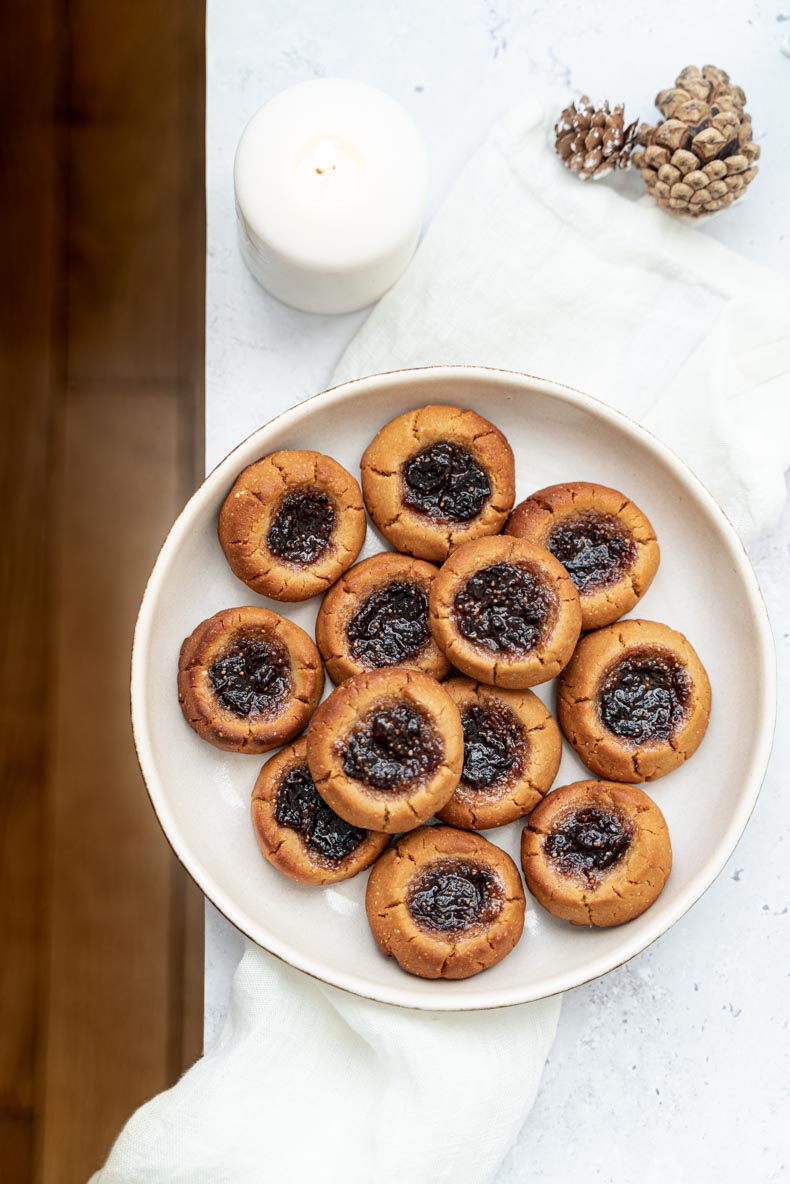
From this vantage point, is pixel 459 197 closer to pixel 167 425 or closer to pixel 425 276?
pixel 425 276

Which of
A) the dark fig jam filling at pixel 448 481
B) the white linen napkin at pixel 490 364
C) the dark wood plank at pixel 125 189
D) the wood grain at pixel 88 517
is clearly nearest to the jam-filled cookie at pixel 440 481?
the dark fig jam filling at pixel 448 481

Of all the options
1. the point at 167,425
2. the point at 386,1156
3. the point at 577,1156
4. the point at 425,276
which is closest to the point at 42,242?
the point at 167,425

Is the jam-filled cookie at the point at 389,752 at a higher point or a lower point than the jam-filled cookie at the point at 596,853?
higher

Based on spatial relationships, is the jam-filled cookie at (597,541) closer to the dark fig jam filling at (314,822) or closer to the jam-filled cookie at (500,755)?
the jam-filled cookie at (500,755)

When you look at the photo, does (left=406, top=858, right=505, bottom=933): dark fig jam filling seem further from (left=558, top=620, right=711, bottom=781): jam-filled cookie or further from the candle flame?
the candle flame

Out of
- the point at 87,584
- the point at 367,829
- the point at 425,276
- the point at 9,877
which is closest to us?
the point at 367,829

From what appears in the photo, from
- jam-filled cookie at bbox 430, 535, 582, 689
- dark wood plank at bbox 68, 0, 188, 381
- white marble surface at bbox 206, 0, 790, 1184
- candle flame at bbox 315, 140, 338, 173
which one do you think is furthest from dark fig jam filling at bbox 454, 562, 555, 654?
dark wood plank at bbox 68, 0, 188, 381
